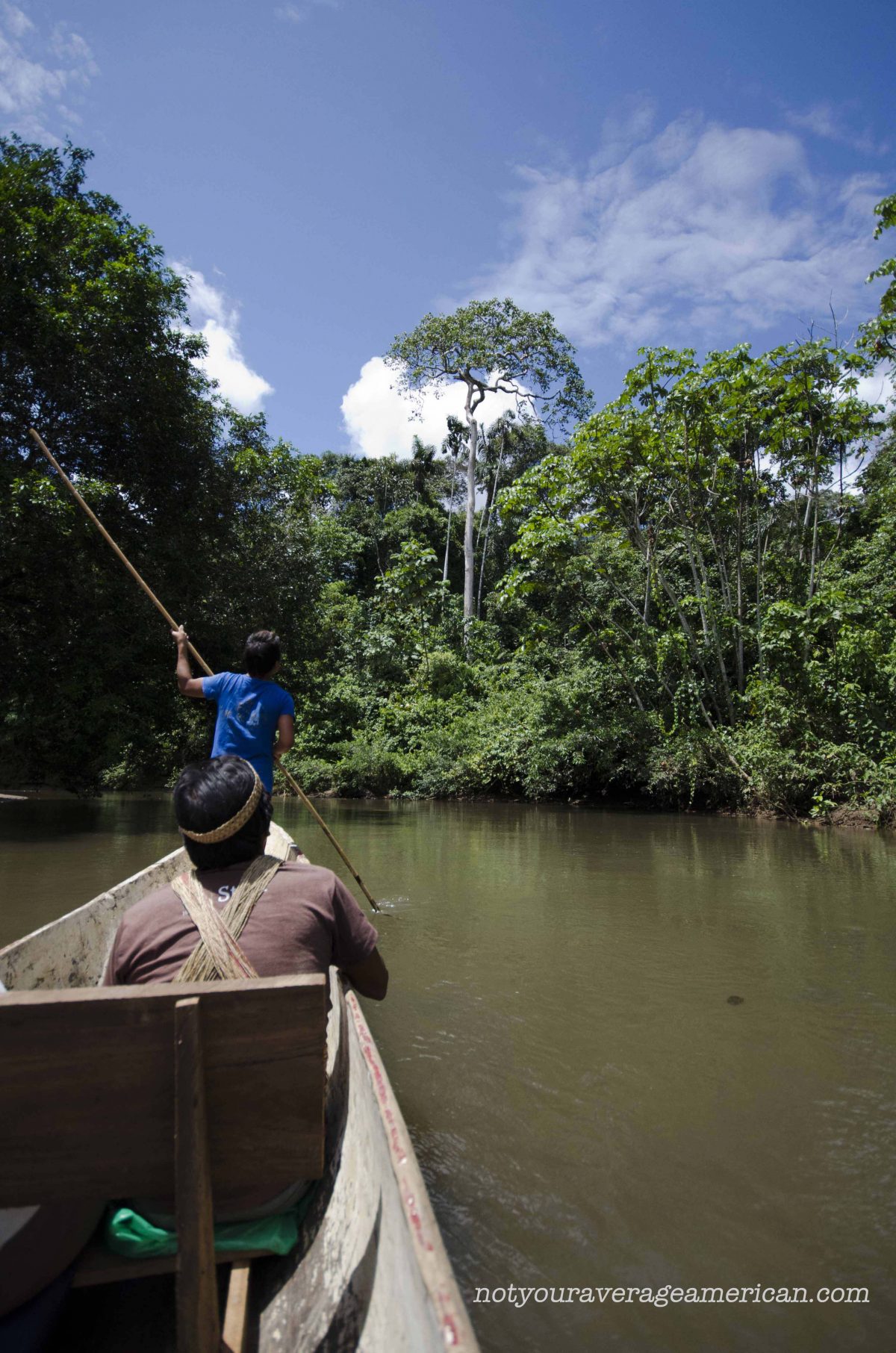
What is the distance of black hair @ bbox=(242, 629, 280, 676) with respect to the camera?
3898 mm

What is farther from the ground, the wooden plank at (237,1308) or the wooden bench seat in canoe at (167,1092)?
the wooden bench seat in canoe at (167,1092)

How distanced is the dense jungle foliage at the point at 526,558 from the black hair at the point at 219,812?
375 inches

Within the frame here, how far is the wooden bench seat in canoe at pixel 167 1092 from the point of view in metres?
1.22

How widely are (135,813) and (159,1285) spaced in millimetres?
15188

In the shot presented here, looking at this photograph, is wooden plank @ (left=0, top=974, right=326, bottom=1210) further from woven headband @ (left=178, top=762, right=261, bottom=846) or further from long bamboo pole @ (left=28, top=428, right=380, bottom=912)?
long bamboo pole @ (left=28, top=428, right=380, bottom=912)

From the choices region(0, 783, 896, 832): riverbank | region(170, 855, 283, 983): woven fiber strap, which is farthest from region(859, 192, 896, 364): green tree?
region(170, 855, 283, 983): woven fiber strap

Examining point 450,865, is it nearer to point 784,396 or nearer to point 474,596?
point 784,396

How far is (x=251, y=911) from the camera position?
5.46ft

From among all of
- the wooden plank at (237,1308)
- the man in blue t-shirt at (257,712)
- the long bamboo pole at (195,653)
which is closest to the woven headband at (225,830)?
the wooden plank at (237,1308)

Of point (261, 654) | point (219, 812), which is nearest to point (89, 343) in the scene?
point (261, 654)

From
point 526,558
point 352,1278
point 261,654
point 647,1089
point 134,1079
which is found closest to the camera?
point 134,1079

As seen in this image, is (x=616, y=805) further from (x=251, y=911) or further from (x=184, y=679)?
(x=251, y=911)

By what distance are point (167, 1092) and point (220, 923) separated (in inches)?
14.7

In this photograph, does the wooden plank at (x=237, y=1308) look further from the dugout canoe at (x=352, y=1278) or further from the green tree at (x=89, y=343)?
the green tree at (x=89, y=343)
